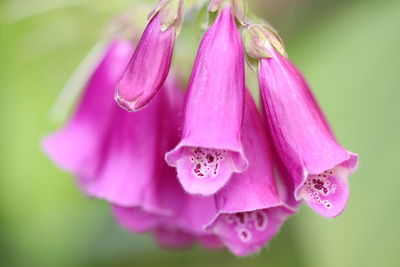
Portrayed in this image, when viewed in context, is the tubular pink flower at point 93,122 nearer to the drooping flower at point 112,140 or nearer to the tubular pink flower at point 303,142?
the drooping flower at point 112,140

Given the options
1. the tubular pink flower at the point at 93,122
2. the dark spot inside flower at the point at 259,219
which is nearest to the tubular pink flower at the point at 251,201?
the dark spot inside flower at the point at 259,219

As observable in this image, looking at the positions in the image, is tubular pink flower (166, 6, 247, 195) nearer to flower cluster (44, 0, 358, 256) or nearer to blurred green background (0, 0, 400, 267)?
flower cluster (44, 0, 358, 256)

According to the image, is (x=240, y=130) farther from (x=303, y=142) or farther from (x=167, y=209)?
(x=167, y=209)

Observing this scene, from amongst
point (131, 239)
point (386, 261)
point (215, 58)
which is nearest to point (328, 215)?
point (215, 58)

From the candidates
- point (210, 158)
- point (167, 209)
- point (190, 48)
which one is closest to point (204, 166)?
point (210, 158)

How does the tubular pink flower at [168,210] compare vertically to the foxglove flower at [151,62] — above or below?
below
